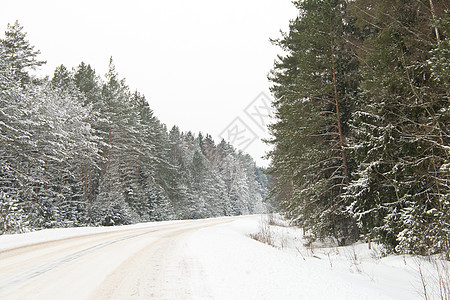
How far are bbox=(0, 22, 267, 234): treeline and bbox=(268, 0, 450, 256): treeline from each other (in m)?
15.3

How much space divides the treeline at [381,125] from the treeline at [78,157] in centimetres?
1532

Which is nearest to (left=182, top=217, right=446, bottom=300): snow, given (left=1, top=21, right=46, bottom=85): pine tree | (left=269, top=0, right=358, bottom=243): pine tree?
(left=269, top=0, right=358, bottom=243): pine tree

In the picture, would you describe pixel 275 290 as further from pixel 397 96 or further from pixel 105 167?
pixel 105 167

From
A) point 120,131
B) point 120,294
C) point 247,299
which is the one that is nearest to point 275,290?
point 247,299

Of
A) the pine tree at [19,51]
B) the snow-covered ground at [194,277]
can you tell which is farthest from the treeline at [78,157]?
the snow-covered ground at [194,277]

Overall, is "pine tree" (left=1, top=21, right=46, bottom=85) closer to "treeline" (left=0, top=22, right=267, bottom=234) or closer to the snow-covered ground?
"treeline" (left=0, top=22, right=267, bottom=234)

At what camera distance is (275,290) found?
3.96m

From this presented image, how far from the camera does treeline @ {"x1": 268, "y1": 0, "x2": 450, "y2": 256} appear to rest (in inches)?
274

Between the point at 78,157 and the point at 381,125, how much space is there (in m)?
25.3

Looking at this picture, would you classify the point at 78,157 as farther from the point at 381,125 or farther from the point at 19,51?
the point at 381,125

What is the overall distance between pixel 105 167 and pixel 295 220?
79.9 feet

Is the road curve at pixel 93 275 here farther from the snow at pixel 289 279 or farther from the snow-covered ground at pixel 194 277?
the snow at pixel 289 279

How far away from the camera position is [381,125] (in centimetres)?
844

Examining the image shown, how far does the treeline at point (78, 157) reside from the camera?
59.3 feet
